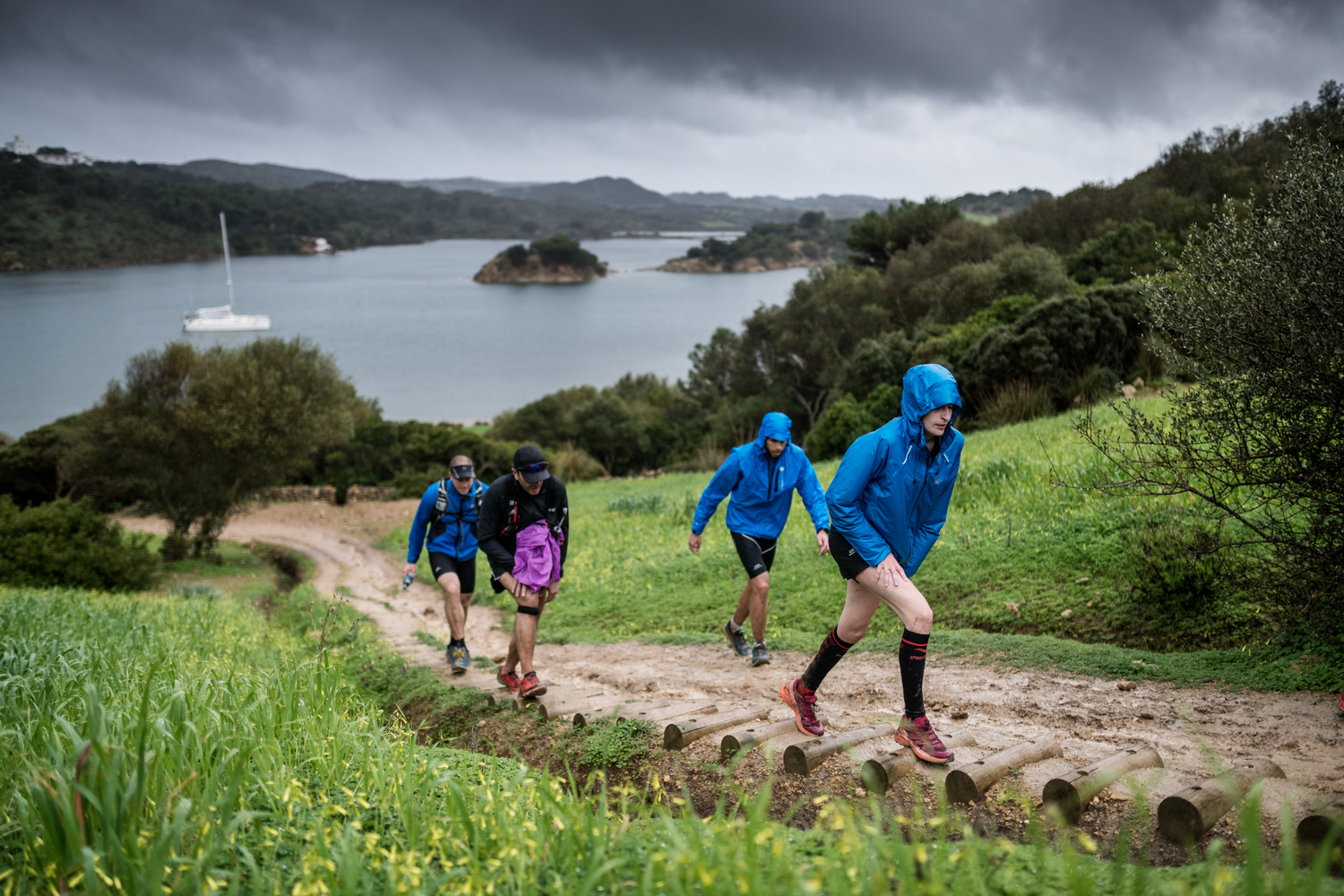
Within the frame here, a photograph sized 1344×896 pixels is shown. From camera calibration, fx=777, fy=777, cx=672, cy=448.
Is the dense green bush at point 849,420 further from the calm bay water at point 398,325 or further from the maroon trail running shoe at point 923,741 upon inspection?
the calm bay water at point 398,325

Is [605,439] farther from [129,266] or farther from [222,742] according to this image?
[129,266]

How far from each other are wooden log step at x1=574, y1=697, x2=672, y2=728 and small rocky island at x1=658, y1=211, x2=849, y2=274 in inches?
6217

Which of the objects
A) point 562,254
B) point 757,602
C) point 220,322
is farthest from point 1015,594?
point 562,254

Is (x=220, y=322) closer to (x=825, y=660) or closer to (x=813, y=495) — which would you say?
(x=813, y=495)

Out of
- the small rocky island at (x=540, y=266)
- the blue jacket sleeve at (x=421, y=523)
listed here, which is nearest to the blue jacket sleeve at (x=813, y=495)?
the blue jacket sleeve at (x=421, y=523)

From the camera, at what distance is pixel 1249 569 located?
240 inches

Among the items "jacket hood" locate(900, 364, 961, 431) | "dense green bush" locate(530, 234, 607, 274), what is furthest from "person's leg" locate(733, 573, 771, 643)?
"dense green bush" locate(530, 234, 607, 274)

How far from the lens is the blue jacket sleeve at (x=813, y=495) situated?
5.89 meters

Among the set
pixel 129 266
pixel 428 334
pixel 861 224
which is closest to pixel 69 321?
pixel 428 334

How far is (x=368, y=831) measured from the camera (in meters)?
3.24

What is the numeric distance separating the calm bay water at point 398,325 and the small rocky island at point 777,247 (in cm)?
539

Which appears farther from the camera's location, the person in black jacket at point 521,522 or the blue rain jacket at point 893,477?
the person in black jacket at point 521,522

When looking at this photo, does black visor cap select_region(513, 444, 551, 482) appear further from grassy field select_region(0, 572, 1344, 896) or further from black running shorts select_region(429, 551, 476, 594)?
black running shorts select_region(429, 551, 476, 594)

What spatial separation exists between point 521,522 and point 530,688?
129 centimetres
